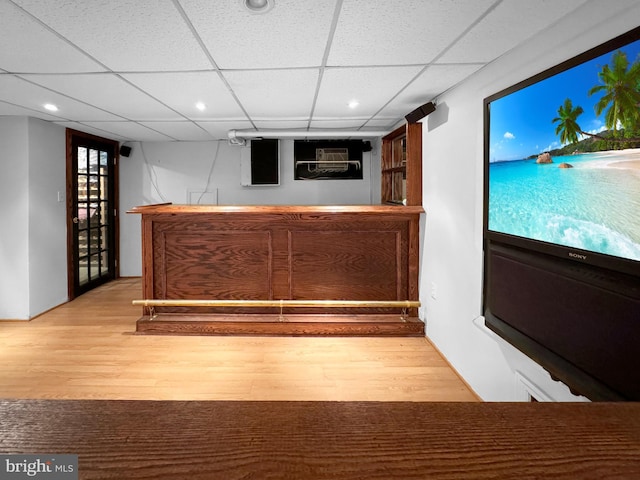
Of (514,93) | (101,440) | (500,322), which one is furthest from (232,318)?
(101,440)

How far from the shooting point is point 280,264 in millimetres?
4023

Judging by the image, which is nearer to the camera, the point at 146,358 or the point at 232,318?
the point at 146,358

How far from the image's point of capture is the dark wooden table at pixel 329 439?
0.36 m

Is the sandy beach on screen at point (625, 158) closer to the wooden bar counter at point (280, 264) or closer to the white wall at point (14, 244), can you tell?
the wooden bar counter at point (280, 264)

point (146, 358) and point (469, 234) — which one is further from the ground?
point (469, 234)

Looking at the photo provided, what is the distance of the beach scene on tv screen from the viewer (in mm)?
1400

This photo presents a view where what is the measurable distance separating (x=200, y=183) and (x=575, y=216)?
19.1ft

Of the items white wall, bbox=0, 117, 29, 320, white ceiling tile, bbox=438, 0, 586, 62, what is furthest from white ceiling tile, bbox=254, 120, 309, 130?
white wall, bbox=0, 117, 29, 320

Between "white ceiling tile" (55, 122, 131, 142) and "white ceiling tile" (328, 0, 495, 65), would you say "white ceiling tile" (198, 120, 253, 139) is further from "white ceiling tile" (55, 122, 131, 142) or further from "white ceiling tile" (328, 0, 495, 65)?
"white ceiling tile" (328, 0, 495, 65)

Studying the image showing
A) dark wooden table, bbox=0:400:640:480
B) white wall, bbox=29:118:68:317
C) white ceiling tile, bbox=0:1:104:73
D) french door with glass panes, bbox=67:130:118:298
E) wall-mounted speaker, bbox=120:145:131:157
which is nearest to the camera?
dark wooden table, bbox=0:400:640:480

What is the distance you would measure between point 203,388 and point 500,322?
6.91 feet

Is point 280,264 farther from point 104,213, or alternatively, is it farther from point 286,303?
point 104,213

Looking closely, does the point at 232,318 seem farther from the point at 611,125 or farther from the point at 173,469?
the point at 173,469

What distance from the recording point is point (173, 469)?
363mm
